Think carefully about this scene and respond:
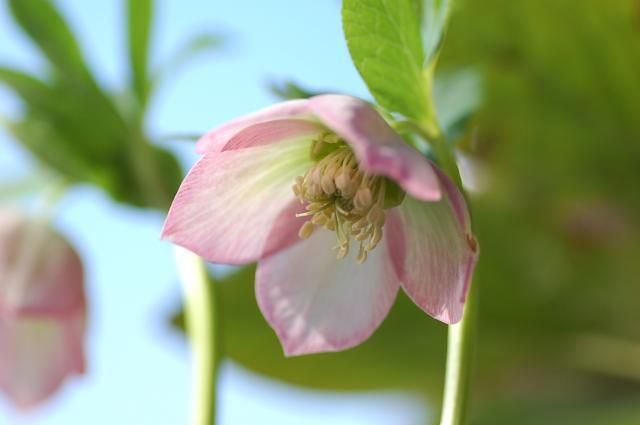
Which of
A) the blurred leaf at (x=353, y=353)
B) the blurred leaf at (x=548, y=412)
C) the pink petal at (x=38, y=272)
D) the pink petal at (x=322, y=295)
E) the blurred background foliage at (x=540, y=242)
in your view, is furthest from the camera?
the blurred leaf at (x=353, y=353)

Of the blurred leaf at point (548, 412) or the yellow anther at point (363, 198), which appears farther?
the blurred leaf at point (548, 412)

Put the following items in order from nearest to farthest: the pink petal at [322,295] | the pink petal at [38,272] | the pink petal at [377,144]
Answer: the pink petal at [377,144]
the pink petal at [322,295]
the pink petal at [38,272]

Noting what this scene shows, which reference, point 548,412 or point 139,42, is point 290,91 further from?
point 548,412

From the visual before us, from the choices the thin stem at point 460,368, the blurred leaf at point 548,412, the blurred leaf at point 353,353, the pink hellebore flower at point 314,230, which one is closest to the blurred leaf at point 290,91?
the pink hellebore flower at point 314,230

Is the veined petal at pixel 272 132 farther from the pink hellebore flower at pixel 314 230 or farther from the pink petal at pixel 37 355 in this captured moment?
the pink petal at pixel 37 355

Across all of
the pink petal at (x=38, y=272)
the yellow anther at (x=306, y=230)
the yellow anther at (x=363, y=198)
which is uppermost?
the yellow anther at (x=363, y=198)

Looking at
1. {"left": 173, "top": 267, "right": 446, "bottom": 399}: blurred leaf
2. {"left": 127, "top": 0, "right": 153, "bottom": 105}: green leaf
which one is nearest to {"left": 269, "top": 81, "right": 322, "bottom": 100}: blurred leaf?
{"left": 127, "top": 0, "right": 153, "bottom": 105}: green leaf

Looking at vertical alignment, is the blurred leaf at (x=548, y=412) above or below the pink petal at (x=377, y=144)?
below

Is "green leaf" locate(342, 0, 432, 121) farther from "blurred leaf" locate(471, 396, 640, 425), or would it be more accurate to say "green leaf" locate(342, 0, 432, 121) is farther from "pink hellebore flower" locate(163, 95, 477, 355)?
"blurred leaf" locate(471, 396, 640, 425)
